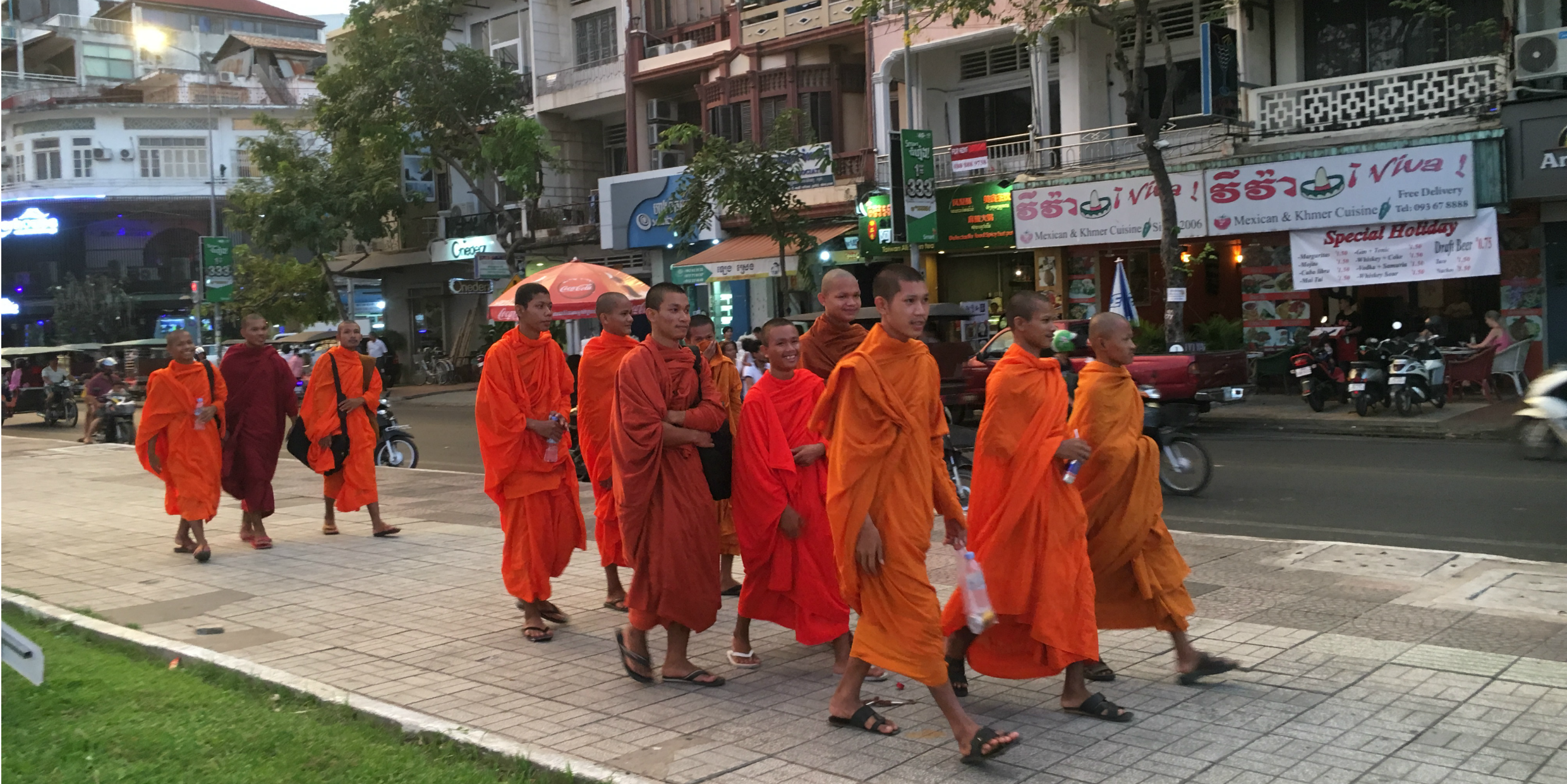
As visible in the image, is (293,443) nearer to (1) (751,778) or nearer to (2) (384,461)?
(2) (384,461)

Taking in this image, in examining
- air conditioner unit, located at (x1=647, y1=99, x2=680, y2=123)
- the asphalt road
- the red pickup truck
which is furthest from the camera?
air conditioner unit, located at (x1=647, y1=99, x2=680, y2=123)

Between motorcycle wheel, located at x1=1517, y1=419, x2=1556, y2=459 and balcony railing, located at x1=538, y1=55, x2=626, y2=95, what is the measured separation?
24117 millimetres

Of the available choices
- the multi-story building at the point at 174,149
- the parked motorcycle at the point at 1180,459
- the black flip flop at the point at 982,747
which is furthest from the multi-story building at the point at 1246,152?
the multi-story building at the point at 174,149

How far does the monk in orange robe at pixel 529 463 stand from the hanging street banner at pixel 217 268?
23520 mm

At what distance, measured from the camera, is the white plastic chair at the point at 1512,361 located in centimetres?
1761

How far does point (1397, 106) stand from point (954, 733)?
18.1 meters

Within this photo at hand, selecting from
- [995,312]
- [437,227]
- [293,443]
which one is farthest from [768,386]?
[437,227]

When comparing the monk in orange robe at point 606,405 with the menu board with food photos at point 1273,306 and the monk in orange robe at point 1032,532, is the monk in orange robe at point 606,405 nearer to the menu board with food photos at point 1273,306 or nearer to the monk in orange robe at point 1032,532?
the monk in orange robe at point 1032,532

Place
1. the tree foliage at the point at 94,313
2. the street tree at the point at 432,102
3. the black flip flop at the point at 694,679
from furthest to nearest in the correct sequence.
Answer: the tree foliage at the point at 94,313 < the street tree at the point at 432,102 < the black flip flop at the point at 694,679

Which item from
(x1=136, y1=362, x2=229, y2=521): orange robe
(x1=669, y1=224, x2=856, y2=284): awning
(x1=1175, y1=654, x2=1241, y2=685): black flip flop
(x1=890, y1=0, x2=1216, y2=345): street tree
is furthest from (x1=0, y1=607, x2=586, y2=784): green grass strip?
(x1=669, y1=224, x2=856, y2=284): awning

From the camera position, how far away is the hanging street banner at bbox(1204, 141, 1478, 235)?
18.3 meters

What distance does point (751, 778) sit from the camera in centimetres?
445

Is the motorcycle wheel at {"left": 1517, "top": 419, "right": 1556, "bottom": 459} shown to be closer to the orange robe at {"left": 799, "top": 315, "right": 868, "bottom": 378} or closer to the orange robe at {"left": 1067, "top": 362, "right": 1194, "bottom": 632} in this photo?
the orange robe at {"left": 1067, "top": 362, "right": 1194, "bottom": 632}

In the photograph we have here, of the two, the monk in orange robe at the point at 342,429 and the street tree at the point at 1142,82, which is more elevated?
the street tree at the point at 1142,82
